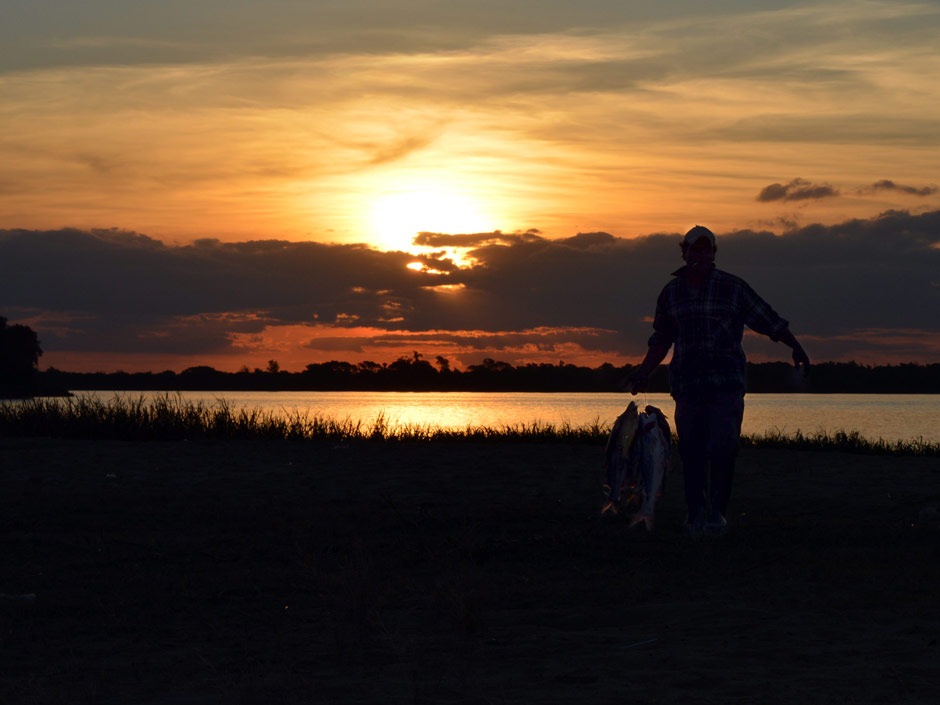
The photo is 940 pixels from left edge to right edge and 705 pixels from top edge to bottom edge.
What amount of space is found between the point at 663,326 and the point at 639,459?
1109mm

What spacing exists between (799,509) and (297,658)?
6978mm

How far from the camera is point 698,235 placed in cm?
851

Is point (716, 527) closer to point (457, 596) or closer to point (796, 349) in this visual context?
point (796, 349)

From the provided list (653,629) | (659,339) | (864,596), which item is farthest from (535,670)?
(659,339)

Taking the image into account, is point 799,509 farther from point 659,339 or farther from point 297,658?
point 297,658

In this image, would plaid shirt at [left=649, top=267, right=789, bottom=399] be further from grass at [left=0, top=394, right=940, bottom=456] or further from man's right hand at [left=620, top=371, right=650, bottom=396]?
grass at [left=0, top=394, right=940, bottom=456]

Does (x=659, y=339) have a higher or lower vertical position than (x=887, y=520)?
higher

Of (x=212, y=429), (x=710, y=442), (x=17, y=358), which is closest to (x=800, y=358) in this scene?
(x=710, y=442)

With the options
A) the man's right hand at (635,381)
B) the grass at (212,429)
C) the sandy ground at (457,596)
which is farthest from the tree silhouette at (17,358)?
the man's right hand at (635,381)

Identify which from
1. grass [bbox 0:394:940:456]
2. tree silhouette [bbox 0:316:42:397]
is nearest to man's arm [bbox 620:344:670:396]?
grass [bbox 0:394:940:456]

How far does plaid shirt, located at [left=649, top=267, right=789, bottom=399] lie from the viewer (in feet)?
27.8

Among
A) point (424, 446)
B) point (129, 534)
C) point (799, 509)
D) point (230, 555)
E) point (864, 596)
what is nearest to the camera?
point (864, 596)

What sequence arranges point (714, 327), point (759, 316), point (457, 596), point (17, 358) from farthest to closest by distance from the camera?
1. point (17, 358)
2. point (759, 316)
3. point (714, 327)
4. point (457, 596)

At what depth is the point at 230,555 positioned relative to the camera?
8.42 meters
